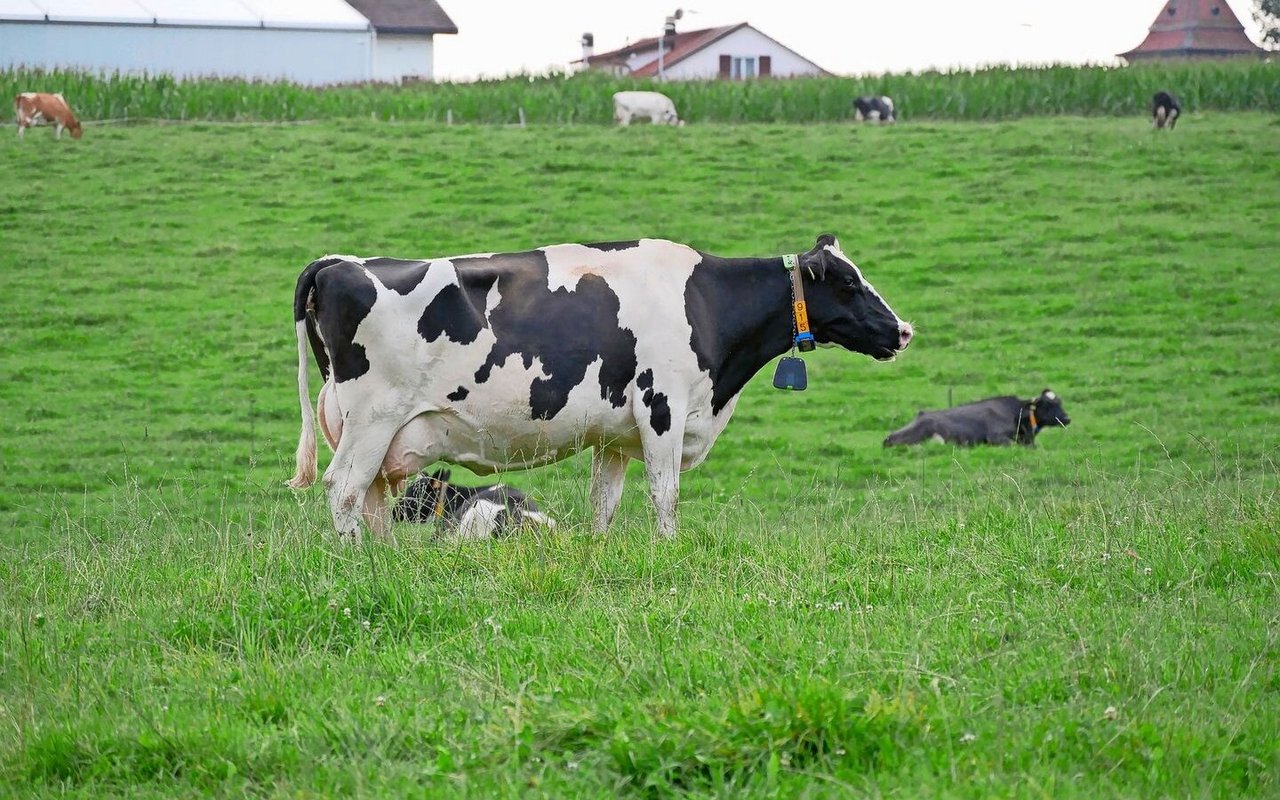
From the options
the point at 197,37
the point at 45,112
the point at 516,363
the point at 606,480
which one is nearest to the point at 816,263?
the point at 606,480

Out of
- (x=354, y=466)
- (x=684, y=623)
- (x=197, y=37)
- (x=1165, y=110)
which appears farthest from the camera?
(x=197, y=37)

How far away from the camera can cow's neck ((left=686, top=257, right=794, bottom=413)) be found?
8438 mm

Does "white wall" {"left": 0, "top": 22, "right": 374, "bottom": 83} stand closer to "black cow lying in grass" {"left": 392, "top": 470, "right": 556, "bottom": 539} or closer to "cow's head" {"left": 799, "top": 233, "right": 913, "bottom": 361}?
"black cow lying in grass" {"left": 392, "top": 470, "right": 556, "bottom": 539}

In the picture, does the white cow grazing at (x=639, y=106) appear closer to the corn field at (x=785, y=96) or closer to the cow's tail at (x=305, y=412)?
the corn field at (x=785, y=96)

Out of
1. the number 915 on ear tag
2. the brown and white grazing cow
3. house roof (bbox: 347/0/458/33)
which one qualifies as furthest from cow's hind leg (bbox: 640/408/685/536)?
house roof (bbox: 347/0/458/33)

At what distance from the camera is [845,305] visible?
8.82 m

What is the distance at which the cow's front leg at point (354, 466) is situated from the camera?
25.1 feet

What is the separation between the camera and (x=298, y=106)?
33500 millimetres

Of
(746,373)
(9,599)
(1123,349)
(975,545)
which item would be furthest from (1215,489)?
(1123,349)

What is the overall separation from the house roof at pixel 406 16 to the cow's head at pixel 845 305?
54602mm

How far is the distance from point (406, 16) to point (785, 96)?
107ft

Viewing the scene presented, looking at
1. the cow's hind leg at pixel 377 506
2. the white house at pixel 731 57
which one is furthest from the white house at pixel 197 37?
the cow's hind leg at pixel 377 506

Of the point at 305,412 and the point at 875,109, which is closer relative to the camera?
the point at 305,412

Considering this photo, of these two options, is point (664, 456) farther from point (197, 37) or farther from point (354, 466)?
point (197, 37)
